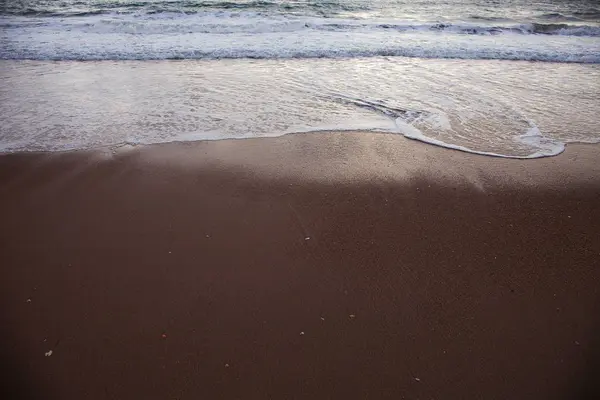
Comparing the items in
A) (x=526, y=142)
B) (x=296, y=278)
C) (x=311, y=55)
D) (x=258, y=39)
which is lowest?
(x=296, y=278)

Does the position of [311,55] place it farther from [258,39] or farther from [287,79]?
[258,39]

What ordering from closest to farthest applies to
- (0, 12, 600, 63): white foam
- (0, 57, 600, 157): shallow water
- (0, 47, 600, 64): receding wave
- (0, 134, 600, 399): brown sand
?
(0, 134, 600, 399): brown sand
(0, 57, 600, 157): shallow water
(0, 47, 600, 64): receding wave
(0, 12, 600, 63): white foam

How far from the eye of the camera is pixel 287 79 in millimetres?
7340

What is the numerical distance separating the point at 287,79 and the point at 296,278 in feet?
17.8

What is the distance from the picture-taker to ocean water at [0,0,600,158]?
17.1ft

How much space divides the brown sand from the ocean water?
0.98 metres

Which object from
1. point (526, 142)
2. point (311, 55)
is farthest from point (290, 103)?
point (311, 55)

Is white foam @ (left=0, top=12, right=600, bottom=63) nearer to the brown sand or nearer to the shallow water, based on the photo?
the shallow water

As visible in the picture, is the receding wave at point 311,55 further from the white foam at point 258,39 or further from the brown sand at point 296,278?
the brown sand at point 296,278

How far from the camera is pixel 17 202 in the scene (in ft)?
11.8

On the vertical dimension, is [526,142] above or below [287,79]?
below

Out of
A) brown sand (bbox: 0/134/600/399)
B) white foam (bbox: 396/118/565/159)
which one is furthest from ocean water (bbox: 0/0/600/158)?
brown sand (bbox: 0/134/600/399)

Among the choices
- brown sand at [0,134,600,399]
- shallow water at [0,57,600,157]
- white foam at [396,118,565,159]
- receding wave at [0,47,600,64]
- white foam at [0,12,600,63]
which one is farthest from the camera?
white foam at [0,12,600,63]

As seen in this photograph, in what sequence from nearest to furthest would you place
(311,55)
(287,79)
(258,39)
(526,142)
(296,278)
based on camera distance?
(296,278), (526,142), (287,79), (311,55), (258,39)
